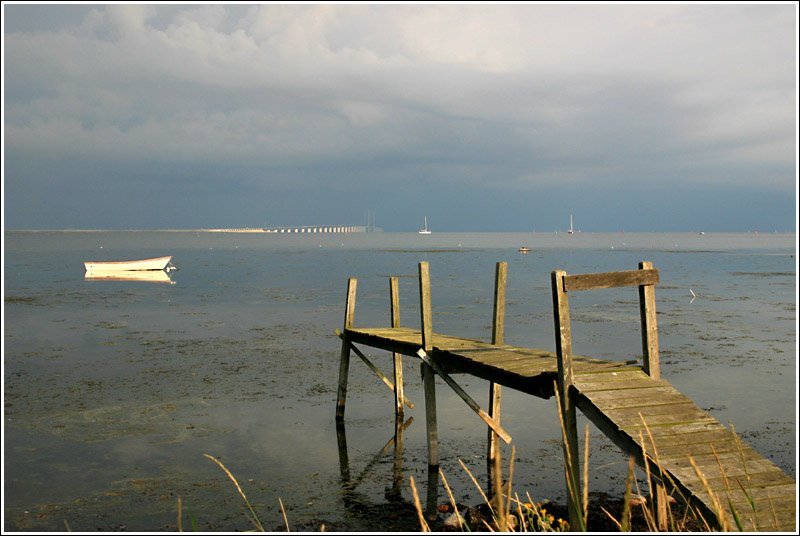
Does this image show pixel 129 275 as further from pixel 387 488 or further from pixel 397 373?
pixel 387 488

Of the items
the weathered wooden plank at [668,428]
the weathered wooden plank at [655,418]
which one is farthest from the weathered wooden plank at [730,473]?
the weathered wooden plank at [655,418]

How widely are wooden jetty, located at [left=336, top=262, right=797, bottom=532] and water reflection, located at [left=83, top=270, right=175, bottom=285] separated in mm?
47931

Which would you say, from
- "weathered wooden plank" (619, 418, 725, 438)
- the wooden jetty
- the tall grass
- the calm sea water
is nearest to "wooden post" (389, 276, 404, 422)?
the calm sea water

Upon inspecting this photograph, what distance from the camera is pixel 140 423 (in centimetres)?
1470

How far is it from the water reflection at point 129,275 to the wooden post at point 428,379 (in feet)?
152

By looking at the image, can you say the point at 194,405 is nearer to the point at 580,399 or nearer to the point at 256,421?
the point at 256,421

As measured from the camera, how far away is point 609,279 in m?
8.99

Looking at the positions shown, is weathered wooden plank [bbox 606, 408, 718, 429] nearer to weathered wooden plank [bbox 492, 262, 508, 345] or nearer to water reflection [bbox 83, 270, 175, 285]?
weathered wooden plank [bbox 492, 262, 508, 345]

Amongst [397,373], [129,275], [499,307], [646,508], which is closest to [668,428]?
[646,508]

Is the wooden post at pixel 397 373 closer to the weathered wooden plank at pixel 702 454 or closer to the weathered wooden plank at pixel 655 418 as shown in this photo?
the weathered wooden plank at pixel 655 418

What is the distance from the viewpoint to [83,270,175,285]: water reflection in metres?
57.8

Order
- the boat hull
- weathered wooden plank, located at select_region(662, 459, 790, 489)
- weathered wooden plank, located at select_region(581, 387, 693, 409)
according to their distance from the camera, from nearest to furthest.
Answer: weathered wooden plank, located at select_region(662, 459, 790, 489)
weathered wooden plank, located at select_region(581, 387, 693, 409)
the boat hull

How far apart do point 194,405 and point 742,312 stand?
26.7m

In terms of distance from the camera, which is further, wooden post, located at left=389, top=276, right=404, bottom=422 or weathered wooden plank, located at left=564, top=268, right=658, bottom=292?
wooden post, located at left=389, top=276, right=404, bottom=422
